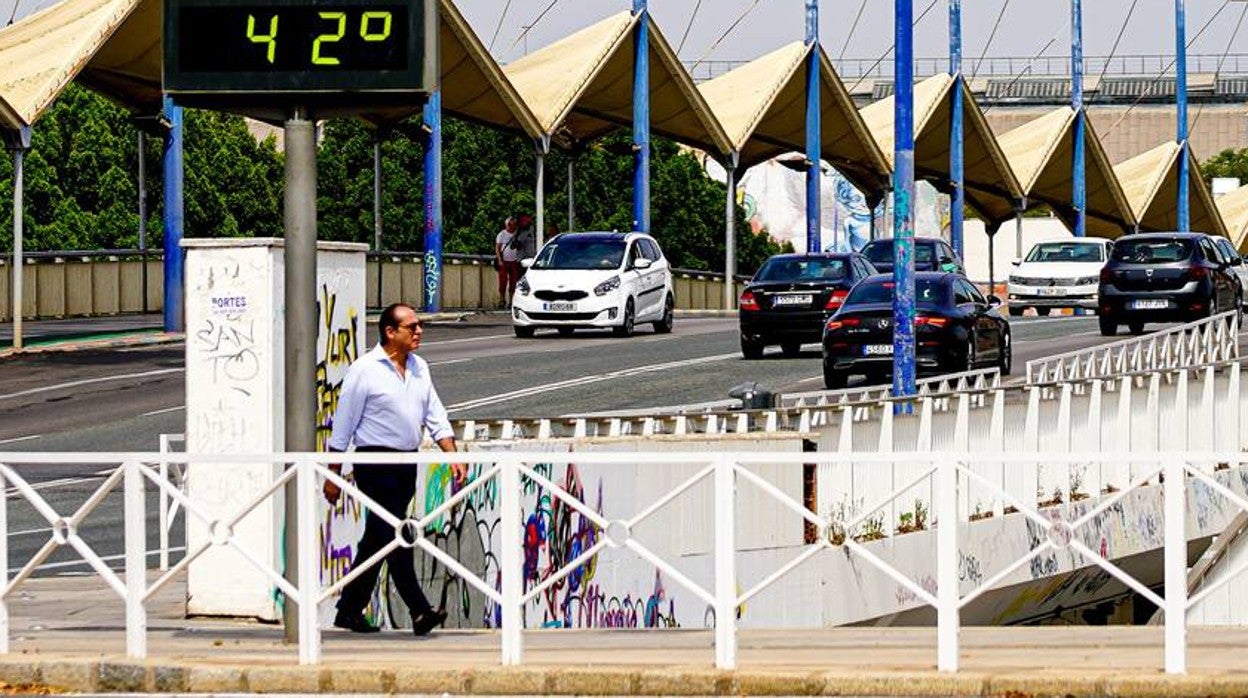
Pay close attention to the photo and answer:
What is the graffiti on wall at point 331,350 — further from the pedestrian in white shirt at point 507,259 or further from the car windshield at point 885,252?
the pedestrian in white shirt at point 507,259

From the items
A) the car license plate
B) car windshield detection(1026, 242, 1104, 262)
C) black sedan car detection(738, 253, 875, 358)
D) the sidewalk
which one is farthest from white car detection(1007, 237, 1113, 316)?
the sidewalk

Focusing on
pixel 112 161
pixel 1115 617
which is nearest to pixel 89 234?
pixel 112 161

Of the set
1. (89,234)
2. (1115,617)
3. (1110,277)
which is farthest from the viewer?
(89,234)

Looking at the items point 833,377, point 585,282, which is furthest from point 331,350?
point 585,282

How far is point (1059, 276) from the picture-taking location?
52344mm

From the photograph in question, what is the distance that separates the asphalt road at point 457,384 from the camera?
23.2m

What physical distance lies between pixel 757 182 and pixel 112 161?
246ft

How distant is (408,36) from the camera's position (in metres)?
11.4

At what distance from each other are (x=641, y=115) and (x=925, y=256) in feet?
28.7

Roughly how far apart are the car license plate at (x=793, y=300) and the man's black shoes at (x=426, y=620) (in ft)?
78.4

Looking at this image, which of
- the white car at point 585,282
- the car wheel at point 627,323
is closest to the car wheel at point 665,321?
the car wheel at point 627,323

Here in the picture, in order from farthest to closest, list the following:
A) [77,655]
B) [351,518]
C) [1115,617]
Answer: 1. [1115,617]
2. [351,518]
3. [77,655]

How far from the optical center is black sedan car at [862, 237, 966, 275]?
45.1 m

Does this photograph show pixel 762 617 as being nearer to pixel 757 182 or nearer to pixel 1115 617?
pixel 1115 617
